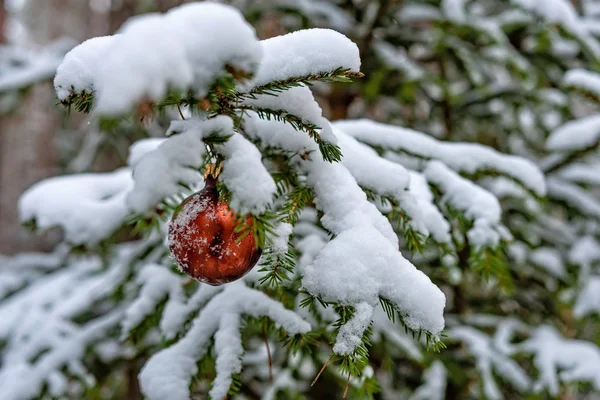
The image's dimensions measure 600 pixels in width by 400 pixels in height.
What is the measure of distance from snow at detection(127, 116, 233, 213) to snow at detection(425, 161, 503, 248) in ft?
2.25

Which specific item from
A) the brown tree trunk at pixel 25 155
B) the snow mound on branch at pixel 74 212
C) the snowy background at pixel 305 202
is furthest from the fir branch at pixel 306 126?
the brown tree trunk at pixel 25 155

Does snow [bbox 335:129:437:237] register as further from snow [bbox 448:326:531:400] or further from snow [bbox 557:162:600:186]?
snow [bbox 557:162:600:186]

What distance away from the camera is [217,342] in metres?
1.04

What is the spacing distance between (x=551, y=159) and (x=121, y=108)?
7.62 ft

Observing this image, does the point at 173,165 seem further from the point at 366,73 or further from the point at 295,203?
the point at 366,73

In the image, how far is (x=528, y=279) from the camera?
2.72m

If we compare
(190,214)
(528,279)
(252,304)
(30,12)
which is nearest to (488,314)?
(528,279)

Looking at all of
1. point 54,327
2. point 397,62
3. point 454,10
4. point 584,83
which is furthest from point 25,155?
point 584,83

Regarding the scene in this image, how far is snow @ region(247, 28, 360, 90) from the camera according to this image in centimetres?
71

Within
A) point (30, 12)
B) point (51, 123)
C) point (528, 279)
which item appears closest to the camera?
point (528, 279)

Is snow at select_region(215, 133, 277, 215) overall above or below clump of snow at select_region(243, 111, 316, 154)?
above

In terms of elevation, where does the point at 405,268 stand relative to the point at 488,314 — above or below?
above

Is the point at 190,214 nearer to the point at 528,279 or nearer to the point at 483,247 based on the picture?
the point at 483,247

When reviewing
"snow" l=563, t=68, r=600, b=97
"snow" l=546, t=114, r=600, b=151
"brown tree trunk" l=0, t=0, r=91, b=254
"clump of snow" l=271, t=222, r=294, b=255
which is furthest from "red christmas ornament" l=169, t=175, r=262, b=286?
"brown tree trunk" l=0, t=0, r=91, b=254
